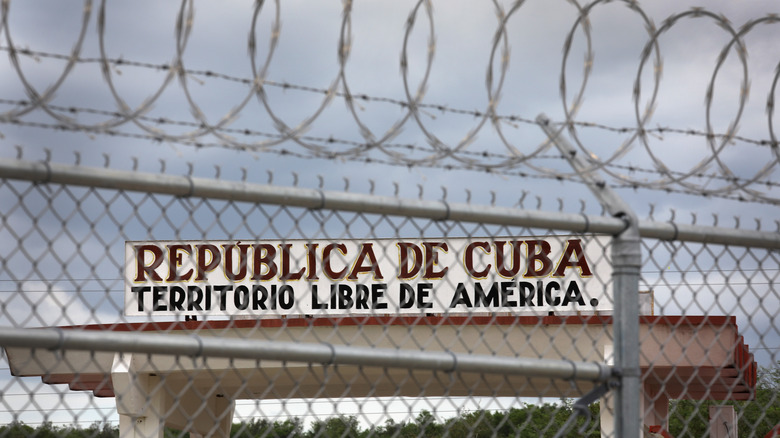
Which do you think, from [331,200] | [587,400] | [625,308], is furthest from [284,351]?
[625,308]

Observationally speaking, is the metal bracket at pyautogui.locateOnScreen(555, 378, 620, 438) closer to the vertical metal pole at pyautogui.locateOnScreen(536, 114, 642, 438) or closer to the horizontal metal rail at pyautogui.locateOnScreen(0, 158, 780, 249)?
the vertical metal pole at pyautogui.locateOnScreen(536, 114, 642, 438)

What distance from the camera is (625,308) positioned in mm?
3848

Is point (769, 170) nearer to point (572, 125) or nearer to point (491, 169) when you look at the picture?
point (572, 125)

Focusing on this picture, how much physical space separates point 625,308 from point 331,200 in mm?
1352

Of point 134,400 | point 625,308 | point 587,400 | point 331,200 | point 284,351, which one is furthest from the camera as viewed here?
point 134,400

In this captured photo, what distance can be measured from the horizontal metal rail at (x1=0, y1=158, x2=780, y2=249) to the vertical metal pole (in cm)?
6

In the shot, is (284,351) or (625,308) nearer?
(284,351)

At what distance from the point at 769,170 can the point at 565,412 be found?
73.1 ft

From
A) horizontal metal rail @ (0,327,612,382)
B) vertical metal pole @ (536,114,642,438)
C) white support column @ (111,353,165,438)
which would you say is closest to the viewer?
horizontal metal rail @ (0,327,612,382)

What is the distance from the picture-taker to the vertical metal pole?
3799 mm

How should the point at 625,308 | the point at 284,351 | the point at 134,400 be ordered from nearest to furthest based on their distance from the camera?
1. the point at 284,351
2. the point at 625,308
3. the point at 134,400

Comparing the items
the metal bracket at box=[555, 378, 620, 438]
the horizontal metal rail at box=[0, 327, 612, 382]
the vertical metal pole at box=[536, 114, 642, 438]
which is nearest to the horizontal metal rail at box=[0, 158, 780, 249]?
the vertical metal pole at box=[536, 114, 642, 438]

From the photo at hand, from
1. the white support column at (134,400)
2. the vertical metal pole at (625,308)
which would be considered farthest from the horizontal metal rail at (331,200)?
the white support column at (134,400)

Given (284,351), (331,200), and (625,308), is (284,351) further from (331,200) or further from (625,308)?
(625,308)
